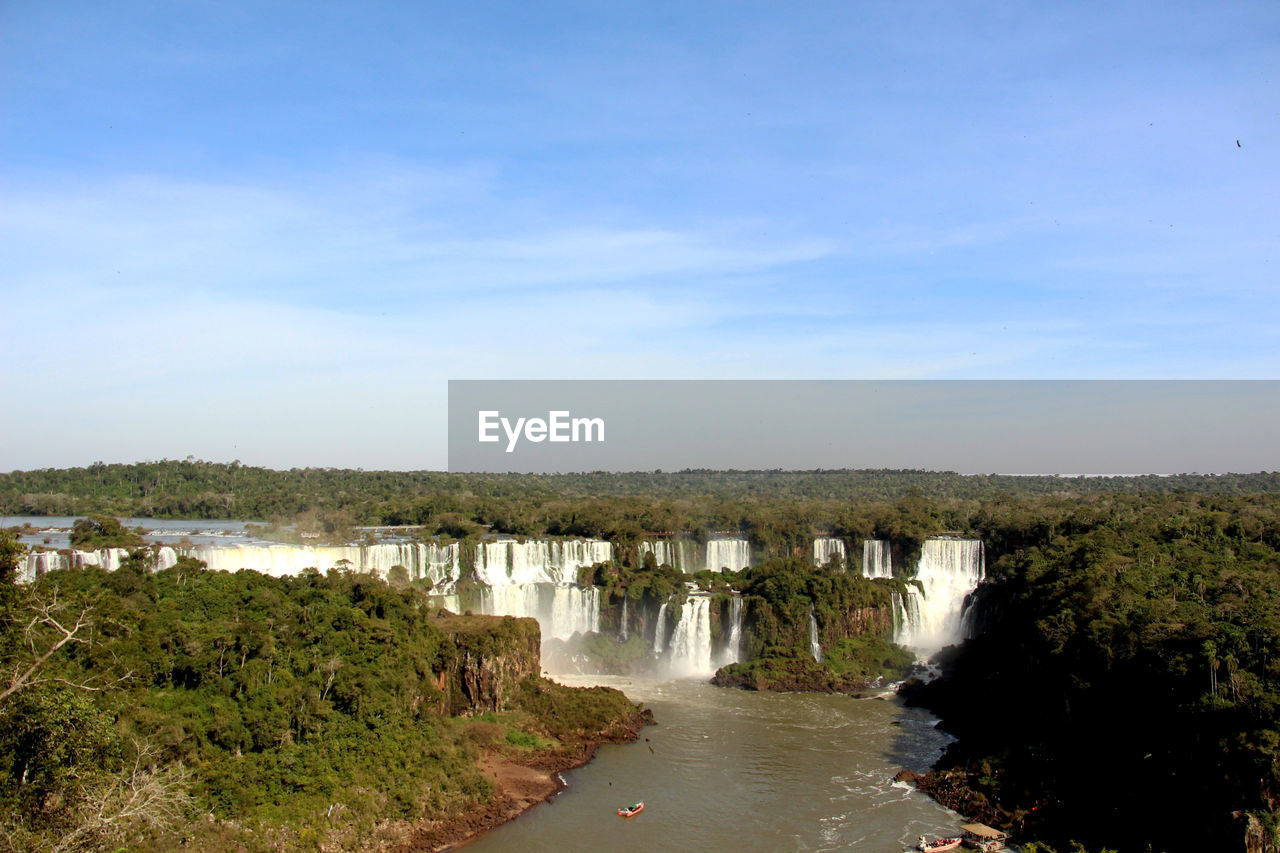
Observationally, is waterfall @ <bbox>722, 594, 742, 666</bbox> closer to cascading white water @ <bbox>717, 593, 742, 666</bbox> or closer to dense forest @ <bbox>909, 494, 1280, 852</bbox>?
cascading white water @ <bbox>717, 593, 742, 666</bbox>

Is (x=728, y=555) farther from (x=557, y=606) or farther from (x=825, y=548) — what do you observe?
(x=557, y=606)

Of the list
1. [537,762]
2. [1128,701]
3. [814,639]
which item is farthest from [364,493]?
[1128,701]

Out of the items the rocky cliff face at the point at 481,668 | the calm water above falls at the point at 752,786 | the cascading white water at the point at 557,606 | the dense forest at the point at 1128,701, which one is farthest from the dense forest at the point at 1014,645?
the calm water above falls at the point at 752,786

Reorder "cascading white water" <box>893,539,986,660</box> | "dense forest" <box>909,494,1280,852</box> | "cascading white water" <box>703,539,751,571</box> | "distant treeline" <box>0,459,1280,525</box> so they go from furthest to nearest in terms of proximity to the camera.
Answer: "distant treeline" <box>0,459,1280,525</box> < "cascading white water" <box>703,539,751,571</box> < "cascading white water" <box>893,539,986,660</box> < "dense forest" <box>909,494,1280,852</box>

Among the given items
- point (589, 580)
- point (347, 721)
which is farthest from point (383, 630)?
point (589, 580)

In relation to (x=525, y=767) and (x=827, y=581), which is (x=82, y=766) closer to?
(x=525, y=767)

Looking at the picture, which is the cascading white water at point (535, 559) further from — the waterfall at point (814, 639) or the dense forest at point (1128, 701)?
the dense forest at point (1128, 701)

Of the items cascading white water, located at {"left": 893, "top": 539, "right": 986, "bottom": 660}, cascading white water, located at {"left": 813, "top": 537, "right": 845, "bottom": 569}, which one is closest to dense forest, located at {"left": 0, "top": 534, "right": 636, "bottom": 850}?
cascading white water, located at {"left": 893, "top": 539, "right": 986, "bottom": 660}
